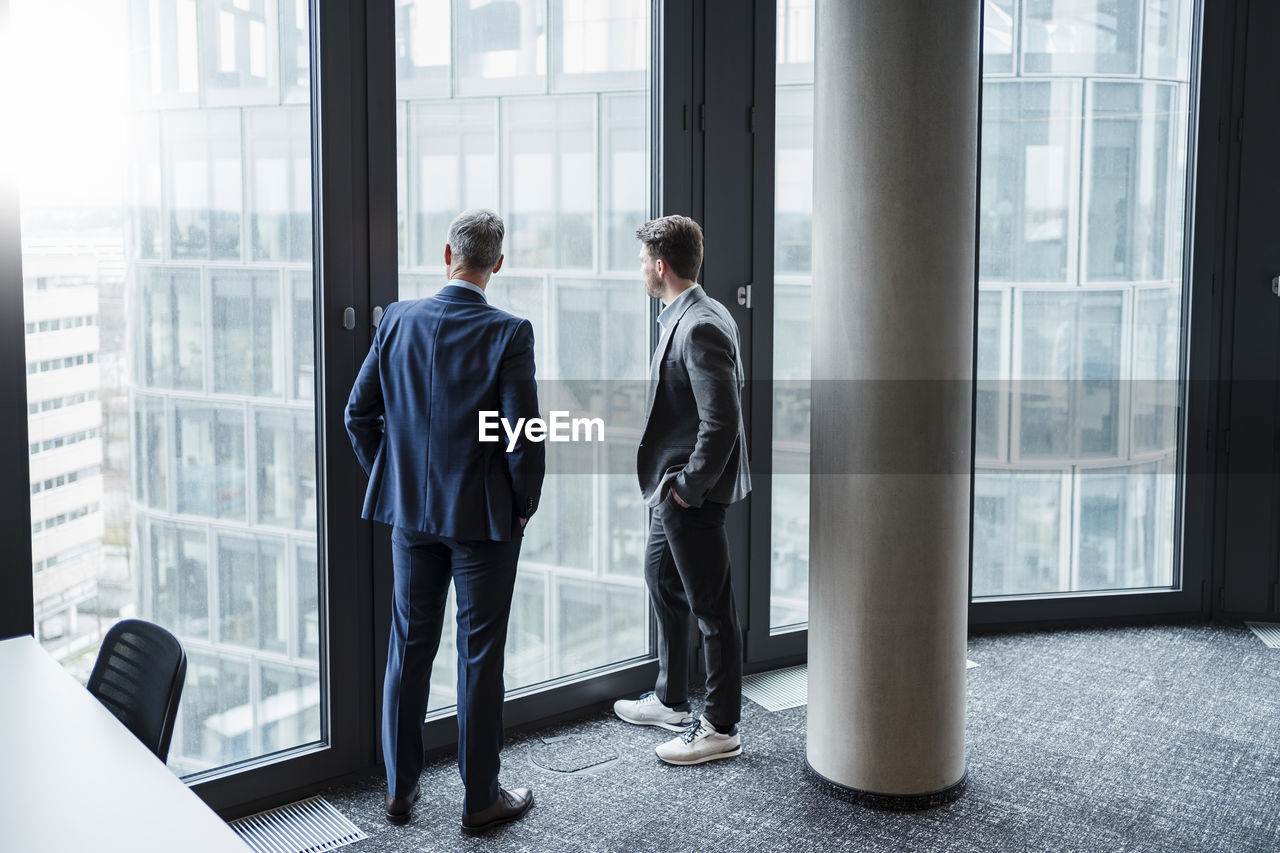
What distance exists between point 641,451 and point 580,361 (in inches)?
21.0

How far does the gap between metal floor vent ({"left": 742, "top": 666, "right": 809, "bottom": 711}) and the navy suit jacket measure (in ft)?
4.72

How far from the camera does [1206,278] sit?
479 cm

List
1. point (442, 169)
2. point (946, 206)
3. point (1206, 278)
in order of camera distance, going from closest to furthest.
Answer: point (946, 206) → point (442, 169) → point (1206, 278)

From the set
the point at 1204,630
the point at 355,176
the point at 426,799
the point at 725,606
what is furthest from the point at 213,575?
the point at 1204,630

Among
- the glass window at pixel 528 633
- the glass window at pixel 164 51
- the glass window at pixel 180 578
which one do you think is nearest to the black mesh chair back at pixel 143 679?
the glass window at pixel 180 578

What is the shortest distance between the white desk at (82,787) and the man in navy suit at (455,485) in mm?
1003

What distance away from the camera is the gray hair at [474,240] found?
295 centimetres

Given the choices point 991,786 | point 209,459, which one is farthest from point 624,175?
point 991,786

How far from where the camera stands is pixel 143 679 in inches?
82.3

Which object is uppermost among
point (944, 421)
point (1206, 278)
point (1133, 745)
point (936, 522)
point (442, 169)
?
point (442, 169)

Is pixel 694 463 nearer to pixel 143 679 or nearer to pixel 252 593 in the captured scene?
pixel 252 593

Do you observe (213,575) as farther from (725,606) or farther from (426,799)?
(725,606)

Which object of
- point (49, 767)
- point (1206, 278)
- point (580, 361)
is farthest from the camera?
point (1206, 278)

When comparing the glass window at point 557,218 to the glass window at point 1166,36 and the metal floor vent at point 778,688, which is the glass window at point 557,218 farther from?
the glass window at point 1166,36
